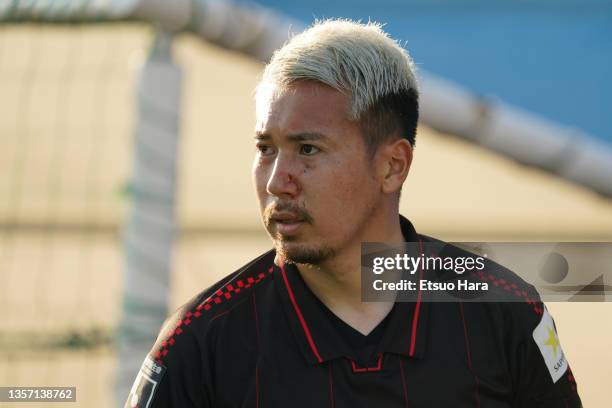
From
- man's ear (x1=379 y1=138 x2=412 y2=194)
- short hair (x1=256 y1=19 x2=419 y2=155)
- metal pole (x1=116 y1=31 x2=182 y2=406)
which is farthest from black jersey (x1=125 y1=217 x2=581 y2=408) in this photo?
metal pole (x1=116 y1=31 x2=182 y2=406)

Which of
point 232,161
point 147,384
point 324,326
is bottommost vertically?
point 147,384

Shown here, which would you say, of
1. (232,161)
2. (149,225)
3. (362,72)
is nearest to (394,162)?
(362,72)

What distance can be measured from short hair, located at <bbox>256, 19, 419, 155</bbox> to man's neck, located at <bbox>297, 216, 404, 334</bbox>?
224 millimetres

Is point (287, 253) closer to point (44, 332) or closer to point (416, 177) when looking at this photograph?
point (44, 332)

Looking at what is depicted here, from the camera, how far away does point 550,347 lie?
6.23 ft

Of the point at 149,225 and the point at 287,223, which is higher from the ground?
the point at 149,225

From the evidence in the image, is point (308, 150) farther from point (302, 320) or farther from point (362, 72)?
point (302, 320)

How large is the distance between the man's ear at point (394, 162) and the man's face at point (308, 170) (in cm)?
9

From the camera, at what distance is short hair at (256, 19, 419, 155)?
1825 mm

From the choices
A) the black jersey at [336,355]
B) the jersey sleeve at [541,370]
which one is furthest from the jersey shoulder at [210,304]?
the jersey sleeve at [541,370]

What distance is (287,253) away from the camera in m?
1.79

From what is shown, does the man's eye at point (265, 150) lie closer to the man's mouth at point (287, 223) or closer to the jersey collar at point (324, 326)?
the man's mouth at point (287, 223)

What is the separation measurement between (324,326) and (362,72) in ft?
1.69

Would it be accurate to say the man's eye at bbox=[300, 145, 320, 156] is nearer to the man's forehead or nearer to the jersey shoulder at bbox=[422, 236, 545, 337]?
the man's forehead
